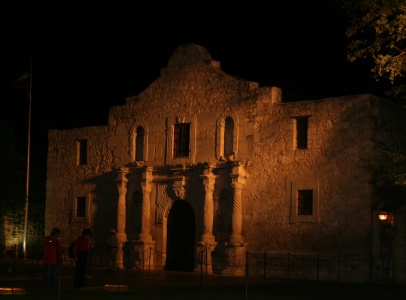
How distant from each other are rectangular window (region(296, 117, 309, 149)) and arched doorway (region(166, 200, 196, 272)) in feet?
17.6

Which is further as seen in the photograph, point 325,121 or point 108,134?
point 108,134

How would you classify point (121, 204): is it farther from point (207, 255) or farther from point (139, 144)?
point (207, 255)

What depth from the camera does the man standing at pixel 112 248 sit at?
118 feet

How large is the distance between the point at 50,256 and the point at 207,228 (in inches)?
424

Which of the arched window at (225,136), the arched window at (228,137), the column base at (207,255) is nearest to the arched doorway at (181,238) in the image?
the column base at (207,255)

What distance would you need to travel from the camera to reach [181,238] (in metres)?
36.0

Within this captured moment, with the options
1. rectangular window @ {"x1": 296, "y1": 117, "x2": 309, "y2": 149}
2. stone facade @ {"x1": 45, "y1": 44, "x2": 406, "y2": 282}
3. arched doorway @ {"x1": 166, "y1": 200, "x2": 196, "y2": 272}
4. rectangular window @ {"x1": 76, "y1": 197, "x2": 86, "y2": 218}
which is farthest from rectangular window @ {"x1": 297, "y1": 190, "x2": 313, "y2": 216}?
rectangular window @ {"x1": 76, "y1": 197, "x2": 86, "y2": 218}

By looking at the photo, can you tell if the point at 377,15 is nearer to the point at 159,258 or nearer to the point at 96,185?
the point at 159,258

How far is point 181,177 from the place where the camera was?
117 feet

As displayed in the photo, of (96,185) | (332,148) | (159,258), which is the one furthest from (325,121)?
(96,185)

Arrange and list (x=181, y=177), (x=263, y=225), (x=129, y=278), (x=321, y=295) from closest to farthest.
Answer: (x=321, y=295) → (x=129, y=278) → (x=263, y=225) → (x=181, y=177)

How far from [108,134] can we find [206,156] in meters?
5.65

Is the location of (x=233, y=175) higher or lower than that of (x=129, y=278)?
higher

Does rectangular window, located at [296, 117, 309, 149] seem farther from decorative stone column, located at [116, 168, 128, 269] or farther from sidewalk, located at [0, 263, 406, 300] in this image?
decorative stone column, located at [116, 168, 128, 269]
